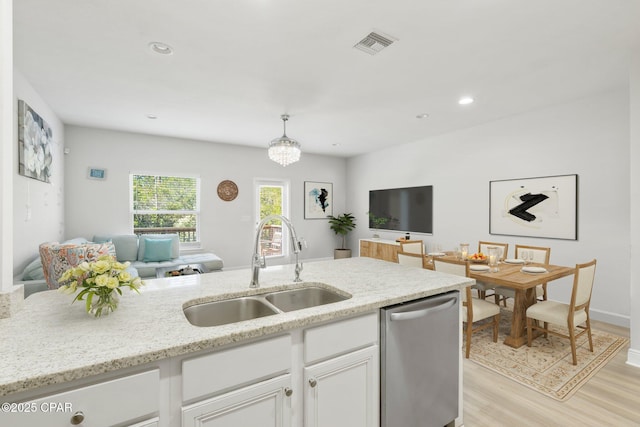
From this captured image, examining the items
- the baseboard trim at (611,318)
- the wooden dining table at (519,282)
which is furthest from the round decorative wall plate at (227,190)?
the baseboard trim at (611,318)

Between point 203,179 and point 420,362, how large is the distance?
201 inches

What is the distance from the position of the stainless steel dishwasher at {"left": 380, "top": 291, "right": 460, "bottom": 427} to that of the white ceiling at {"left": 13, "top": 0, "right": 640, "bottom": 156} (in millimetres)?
1901

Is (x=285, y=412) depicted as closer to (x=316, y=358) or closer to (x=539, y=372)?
(x=316, y=358)

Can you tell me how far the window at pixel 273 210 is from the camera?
6.39 metres

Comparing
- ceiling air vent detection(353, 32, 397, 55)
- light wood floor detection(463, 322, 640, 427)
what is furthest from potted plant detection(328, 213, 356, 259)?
ceiling air vent detection(353, 32, 397, 55)

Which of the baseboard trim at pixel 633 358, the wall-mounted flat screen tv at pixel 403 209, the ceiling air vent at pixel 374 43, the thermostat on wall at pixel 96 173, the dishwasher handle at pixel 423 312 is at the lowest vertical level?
the baseboard trim at pixel 633 358

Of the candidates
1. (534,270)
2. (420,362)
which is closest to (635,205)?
(534,270)

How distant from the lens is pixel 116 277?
4.02 feet

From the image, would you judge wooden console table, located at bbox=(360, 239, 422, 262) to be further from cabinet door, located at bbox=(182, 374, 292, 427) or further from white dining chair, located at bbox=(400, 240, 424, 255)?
cabinet door, located at bbox=(182, 374, 292, 427)

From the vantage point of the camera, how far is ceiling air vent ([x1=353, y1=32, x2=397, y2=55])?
2.30 metres

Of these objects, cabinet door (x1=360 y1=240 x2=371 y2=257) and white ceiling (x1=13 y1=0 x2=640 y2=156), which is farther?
cabinet door (x1=360 y1=240 x2=371 y2=257)

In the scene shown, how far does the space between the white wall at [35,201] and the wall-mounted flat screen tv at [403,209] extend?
17.6ft

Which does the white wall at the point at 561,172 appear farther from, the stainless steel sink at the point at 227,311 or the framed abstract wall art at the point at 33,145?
the framed abstract wall art at the point at 33,145

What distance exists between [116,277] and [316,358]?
897 millimetres
